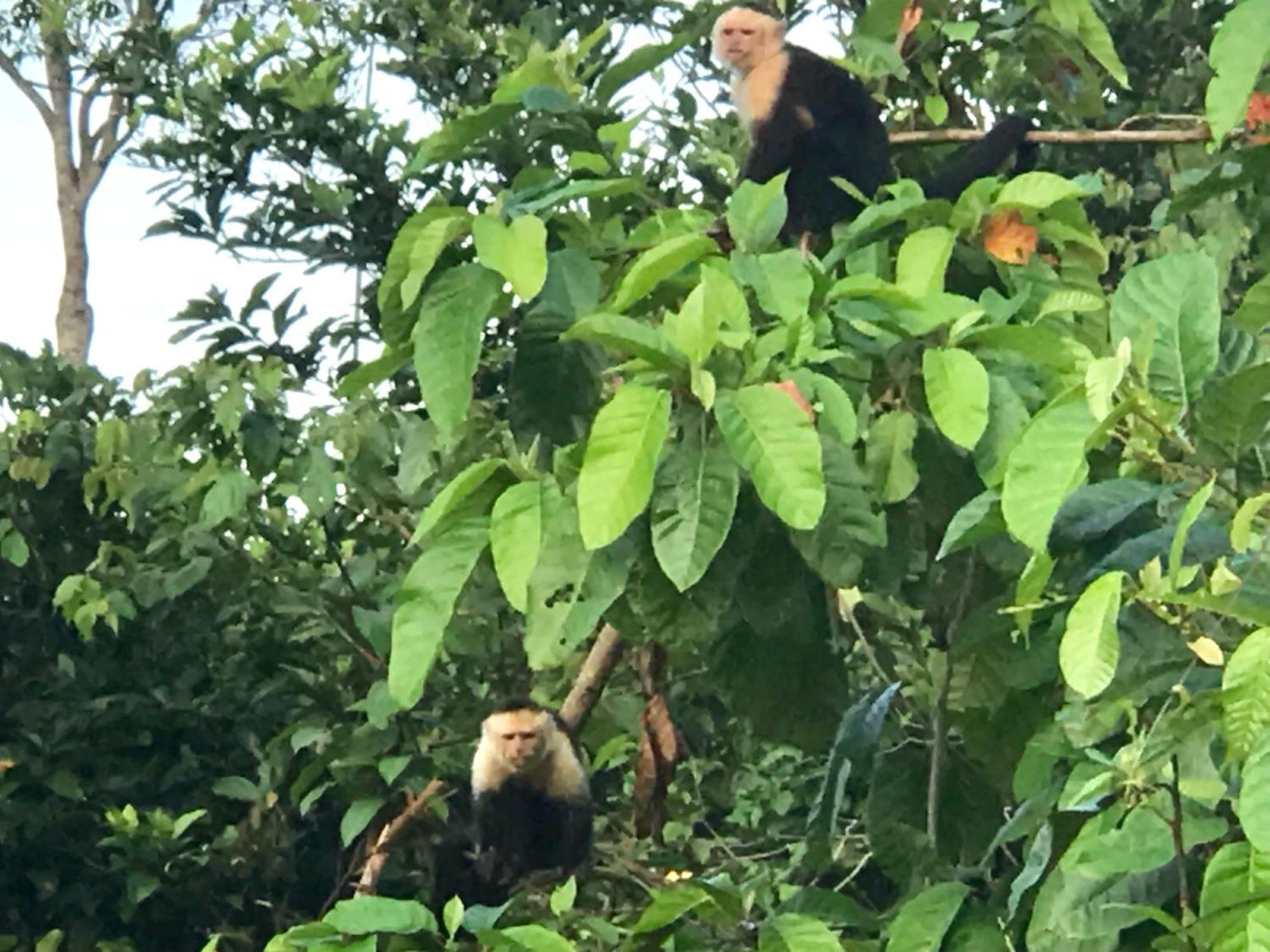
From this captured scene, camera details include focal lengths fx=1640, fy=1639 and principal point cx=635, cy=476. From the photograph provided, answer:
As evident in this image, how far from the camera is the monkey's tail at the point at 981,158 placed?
8.43 ft

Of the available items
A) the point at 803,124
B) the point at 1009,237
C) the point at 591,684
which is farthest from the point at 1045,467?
the point at 803,124

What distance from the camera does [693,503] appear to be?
117 centimetres

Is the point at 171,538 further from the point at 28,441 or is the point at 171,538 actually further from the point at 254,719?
the point at 254,719

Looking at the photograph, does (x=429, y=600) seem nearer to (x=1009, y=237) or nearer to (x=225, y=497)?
(x=1009, y=237)

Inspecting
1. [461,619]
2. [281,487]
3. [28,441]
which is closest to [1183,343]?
[461,619]

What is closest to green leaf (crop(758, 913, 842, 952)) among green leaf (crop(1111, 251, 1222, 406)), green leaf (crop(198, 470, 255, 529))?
green leaf (crop(1111, 251, 1222, 406))

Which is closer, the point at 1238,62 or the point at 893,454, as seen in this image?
the point at 1238,62

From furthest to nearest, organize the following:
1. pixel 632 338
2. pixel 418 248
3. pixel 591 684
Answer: pixel 591 684 → pixel 418 248 → pixel 632 338

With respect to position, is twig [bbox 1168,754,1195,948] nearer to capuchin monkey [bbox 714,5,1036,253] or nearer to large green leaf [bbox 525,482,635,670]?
large green leaf [bbox 525,482,635,670]

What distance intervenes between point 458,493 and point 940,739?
72 centimetres

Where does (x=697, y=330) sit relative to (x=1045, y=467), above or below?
above

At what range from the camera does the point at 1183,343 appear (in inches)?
46.2

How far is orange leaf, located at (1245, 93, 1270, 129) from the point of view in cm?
191

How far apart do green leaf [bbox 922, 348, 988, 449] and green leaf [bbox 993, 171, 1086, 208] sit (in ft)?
1.24
